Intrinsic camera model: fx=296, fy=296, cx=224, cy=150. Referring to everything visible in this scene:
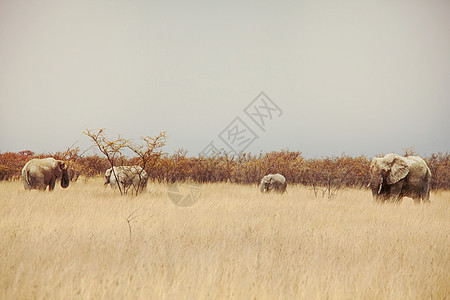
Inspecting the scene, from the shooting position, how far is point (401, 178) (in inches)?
336

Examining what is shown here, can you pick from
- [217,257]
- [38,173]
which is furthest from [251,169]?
[217,257]

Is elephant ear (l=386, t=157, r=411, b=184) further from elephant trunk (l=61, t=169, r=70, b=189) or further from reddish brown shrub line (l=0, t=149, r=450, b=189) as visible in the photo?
elephant trunk (l=61, t=169, r=70, b=189)

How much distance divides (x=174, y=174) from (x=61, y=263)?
40.3 feet

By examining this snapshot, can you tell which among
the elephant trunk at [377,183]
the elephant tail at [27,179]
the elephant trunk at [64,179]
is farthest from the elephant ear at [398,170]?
the elephant tail at [27,179]

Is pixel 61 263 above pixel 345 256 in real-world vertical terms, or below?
below

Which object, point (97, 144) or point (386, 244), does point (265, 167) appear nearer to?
point (97, 144)

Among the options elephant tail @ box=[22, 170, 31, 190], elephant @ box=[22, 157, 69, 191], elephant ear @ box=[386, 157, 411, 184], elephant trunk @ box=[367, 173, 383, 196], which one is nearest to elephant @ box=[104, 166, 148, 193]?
elephant @ box=[22, 157, 69, 191]

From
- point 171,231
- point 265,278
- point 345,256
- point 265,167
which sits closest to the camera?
point 265,278

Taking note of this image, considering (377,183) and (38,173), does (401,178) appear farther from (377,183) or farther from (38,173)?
Answer: (38,173)

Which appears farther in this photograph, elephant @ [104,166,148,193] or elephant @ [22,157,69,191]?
elephant @ [104,166,148,193]

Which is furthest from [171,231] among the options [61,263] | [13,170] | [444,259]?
[13,170]

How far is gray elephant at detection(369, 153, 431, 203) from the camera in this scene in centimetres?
866

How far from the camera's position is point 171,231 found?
16.0 feet

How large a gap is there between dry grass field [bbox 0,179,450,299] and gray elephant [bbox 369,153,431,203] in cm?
243
